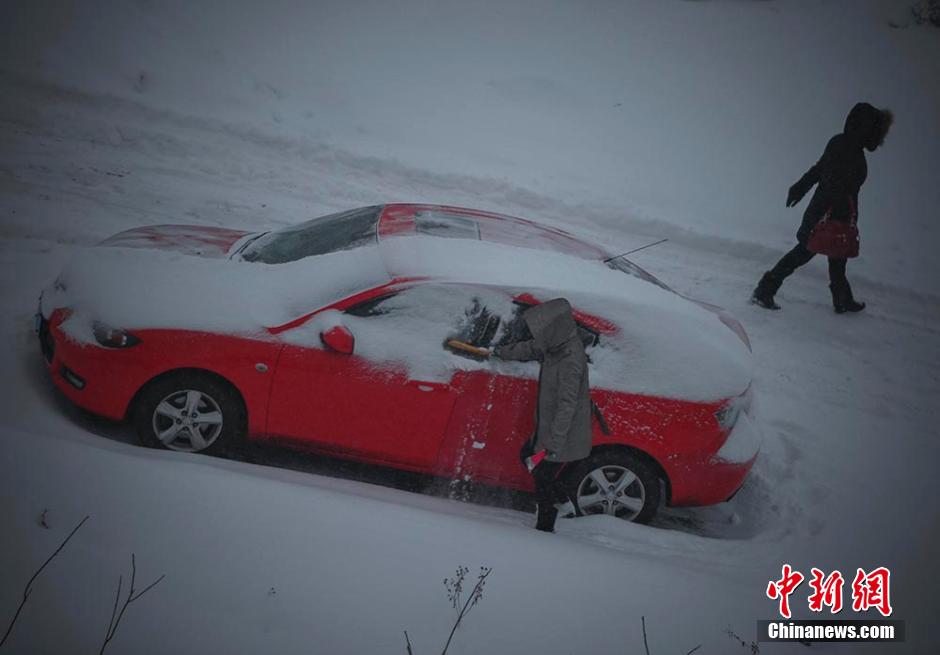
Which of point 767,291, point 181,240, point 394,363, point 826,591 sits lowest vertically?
point 826,591

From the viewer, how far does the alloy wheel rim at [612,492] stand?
3932 mm

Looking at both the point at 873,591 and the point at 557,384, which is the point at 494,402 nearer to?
the point at 557,384

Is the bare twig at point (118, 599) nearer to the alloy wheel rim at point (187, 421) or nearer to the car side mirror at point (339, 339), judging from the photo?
the alloy wheel rim at point (187, 421)

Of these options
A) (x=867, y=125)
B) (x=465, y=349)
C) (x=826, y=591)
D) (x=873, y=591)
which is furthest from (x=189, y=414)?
(x=867, y=125)

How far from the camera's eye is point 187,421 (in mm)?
3650

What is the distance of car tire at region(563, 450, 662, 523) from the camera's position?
3.91 m

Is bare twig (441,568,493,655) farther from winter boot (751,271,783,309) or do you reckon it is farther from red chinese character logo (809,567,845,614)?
winter boot (751,271,783,309)

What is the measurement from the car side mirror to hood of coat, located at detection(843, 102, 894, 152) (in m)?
5.71

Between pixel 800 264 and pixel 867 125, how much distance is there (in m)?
1.52

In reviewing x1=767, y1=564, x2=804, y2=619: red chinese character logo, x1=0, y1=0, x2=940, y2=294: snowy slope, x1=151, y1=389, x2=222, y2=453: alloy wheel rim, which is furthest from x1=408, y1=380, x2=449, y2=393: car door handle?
x1=0, y1=0, x2=940, y2=294: snowy slope

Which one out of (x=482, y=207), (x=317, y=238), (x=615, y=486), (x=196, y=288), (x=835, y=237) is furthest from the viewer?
(x=482, y=207)

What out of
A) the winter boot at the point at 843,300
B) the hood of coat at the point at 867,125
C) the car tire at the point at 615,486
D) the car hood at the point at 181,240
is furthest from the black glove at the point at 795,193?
the car hood at the point at 181,240

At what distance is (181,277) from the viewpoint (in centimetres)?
391

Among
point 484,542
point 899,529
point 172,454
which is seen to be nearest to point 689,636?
point 484,542
